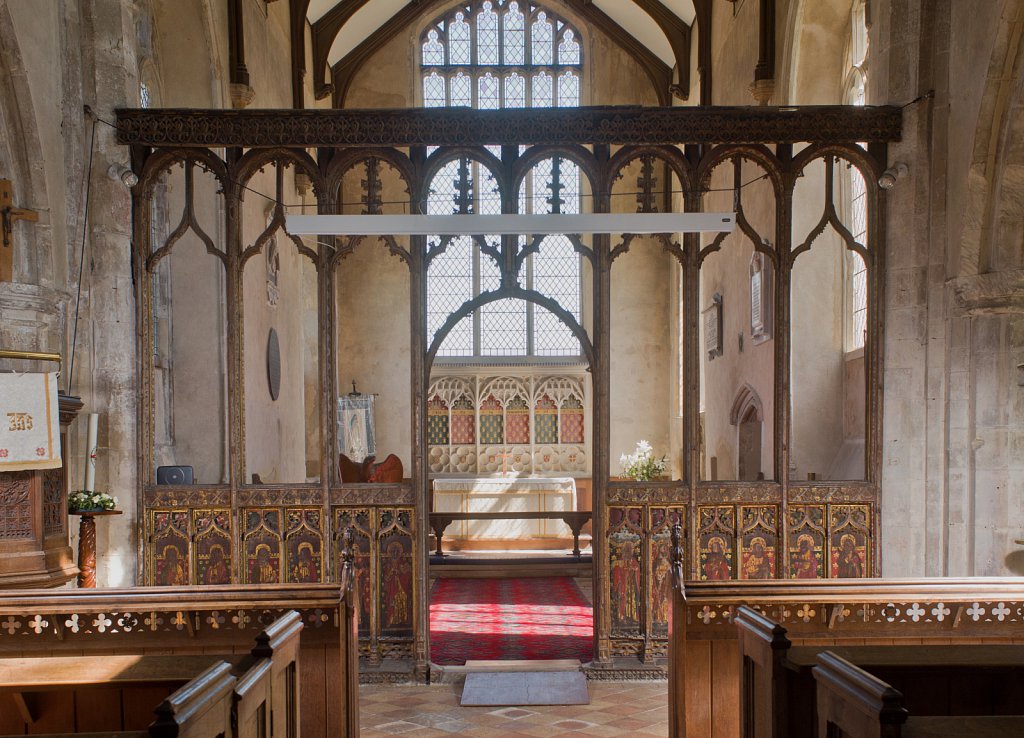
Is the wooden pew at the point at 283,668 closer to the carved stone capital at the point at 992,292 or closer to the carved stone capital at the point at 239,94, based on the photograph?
the carved stone capital at the point at 992,292

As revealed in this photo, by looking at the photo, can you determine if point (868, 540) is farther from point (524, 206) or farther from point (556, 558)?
point (524, 206)

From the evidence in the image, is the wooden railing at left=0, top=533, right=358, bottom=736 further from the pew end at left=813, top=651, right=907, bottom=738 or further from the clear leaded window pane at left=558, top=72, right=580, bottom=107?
the clear leaded window pane at left=558, top=72, right=580, bottom=107

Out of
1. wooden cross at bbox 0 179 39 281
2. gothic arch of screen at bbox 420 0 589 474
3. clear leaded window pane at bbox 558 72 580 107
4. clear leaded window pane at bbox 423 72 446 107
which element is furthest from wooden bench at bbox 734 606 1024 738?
clear leaded window pane at bbox 423 72 446 107

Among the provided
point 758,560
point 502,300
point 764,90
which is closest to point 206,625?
point 758,560

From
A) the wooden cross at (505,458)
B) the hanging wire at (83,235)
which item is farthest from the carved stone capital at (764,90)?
the wooden cross at (505,458)

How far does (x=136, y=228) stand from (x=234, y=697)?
479 centimetres

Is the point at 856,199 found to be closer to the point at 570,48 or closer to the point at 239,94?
the point at 239,94

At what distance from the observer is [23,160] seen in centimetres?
612

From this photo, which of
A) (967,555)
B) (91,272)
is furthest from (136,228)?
(967,555)

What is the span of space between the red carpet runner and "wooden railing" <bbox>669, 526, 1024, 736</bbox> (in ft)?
8.06

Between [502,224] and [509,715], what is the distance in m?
2.99

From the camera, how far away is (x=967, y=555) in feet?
21.5

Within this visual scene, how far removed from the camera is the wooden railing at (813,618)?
15.2ft

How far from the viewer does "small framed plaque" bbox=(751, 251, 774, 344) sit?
9.49m
